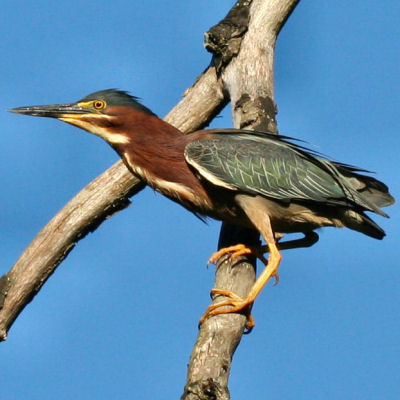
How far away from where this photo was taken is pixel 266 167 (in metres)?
6.79

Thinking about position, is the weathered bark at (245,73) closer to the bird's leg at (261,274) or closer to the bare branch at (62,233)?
the bird's leg at (261,274)

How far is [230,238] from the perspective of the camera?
6.87 m

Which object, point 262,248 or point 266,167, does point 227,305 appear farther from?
point 266,167

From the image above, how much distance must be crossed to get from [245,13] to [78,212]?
6.81 ft

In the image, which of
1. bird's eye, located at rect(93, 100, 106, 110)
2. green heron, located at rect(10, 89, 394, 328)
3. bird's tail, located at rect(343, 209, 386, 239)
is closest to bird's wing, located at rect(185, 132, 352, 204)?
green heron, located at rect(10, 89, 394, 328)

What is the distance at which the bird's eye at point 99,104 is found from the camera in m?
6.85

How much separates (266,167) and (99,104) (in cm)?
128

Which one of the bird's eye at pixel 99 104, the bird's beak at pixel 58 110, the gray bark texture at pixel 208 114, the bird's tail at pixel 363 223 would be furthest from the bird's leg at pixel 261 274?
the bird's beak at pixel 58 110

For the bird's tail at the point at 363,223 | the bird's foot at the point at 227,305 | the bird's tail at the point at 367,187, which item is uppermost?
the bird's tail at the point at 367,187

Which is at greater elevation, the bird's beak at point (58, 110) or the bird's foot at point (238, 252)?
the bird's beak at point (58, 110)

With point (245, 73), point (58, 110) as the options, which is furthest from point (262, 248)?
point (58, 110)

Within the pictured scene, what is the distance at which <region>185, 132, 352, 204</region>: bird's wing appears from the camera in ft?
21.6

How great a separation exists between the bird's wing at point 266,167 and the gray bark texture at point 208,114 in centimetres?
30

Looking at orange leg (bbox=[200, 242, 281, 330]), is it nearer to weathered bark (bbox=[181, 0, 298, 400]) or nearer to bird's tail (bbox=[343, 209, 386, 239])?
weathered bark (bbox=[181, 0, 298, 400])
